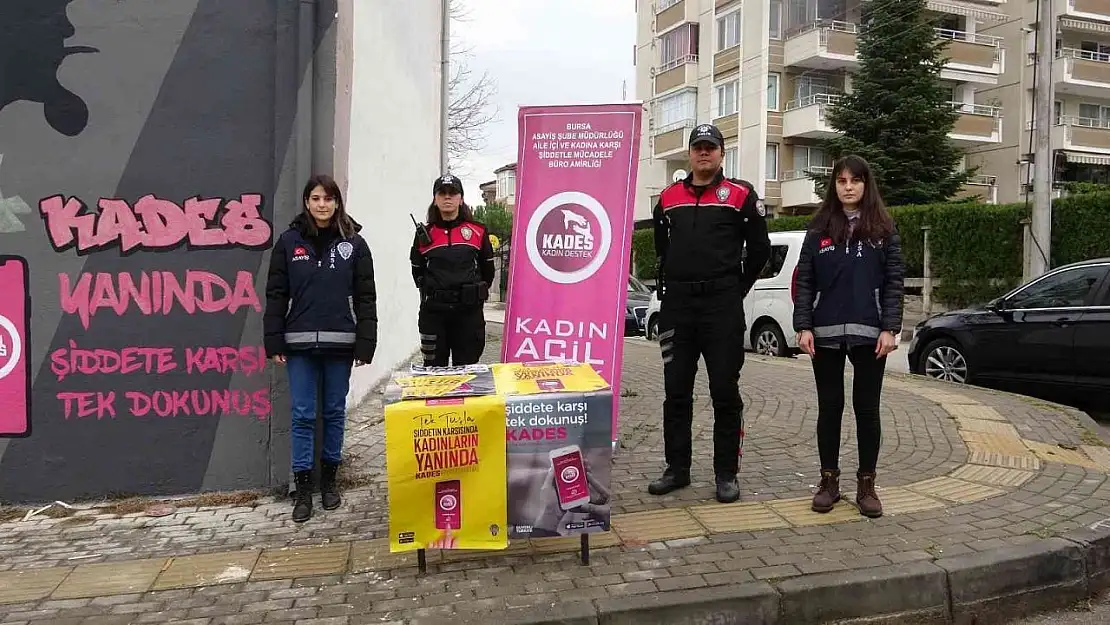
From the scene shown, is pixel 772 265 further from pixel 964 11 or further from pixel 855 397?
pixel 964 11

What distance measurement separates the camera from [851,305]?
430cm

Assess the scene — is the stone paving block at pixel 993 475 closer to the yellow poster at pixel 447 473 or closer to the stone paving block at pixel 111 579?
the yellow poster at pixel 447 473

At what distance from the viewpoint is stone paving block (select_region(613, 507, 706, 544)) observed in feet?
13.5

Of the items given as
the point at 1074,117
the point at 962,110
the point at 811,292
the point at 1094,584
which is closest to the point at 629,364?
the point at 811,292

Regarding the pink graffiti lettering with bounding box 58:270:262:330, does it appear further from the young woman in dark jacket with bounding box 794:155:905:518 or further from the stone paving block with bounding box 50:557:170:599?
the young woman in dark jacket with bounding box 794:155:905:518

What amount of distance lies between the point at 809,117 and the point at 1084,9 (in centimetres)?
1322

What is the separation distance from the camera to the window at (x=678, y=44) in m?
33.9

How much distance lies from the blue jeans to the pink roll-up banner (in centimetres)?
119

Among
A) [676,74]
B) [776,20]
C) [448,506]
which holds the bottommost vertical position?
[448,506]

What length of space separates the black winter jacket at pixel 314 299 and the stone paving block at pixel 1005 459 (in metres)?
4.36

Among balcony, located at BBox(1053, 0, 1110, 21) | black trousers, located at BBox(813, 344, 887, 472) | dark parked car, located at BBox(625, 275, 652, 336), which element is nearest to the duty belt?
black trousers, located at BBox(813, 344, 887, 472)

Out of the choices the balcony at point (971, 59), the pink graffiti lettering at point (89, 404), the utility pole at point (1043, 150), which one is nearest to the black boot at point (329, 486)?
the pink graffiti lettering at point (89, 404)

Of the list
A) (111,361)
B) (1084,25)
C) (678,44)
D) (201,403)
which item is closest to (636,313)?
(201,403)

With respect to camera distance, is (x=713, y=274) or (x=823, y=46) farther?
(x=823, y=46)
